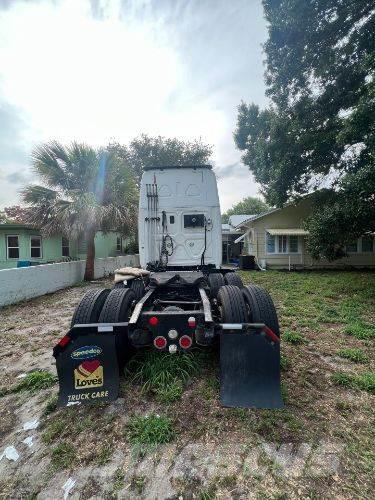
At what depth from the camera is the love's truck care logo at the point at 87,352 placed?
2.78 m

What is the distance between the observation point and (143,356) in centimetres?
366

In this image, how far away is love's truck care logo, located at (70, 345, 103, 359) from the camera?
9.12ft

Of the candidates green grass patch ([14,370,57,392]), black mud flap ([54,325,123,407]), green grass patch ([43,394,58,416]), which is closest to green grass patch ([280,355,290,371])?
black mud flap ([54,325,123,407])

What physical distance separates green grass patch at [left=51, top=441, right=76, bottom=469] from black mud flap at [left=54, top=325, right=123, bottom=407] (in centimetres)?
53

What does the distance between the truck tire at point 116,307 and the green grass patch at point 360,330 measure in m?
4.27

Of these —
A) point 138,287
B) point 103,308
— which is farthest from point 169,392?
point 138,287

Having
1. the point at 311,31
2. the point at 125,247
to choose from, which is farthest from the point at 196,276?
the point at 125,247

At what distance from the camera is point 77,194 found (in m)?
11.0

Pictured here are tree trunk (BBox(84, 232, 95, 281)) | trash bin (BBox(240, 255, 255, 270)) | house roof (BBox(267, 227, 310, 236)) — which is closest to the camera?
tree trunk (BBox(84, 232, 95, 281))

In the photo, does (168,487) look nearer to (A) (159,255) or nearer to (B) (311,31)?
(A) (159,255)

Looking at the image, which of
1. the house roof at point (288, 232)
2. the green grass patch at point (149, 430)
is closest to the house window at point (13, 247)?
the house roof at point (288, 232)

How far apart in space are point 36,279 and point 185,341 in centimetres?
804

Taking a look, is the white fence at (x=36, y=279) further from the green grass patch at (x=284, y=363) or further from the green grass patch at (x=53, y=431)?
the green grass patch at (x=284, y=363)

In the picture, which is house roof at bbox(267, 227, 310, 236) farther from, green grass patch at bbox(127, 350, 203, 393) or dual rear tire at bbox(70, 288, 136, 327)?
dual rear tire at bbox(70, 288, 136, 327)
